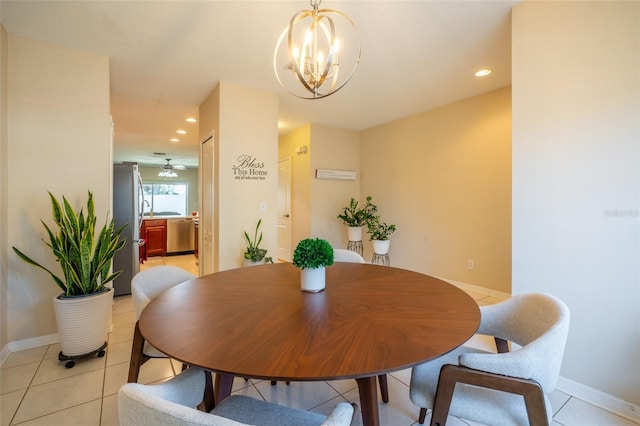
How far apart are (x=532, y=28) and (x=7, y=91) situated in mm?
3955

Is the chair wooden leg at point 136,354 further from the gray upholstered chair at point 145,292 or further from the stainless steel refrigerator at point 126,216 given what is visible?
the stainless steel refrigerator at point 126,216

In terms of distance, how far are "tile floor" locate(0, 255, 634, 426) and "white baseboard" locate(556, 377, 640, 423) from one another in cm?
4

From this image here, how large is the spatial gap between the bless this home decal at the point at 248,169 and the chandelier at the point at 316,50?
3.21 feet

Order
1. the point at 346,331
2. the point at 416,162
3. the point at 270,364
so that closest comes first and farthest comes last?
the point at 270,364, the point at 346,331, the point at 416,162

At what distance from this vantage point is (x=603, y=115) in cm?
164

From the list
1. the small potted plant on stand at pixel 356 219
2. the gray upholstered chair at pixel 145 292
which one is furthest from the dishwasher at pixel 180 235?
the gray upholstered chair at pixel 145 292

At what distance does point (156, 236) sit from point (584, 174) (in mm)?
7033

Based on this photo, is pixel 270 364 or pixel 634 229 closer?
pixel 270 364

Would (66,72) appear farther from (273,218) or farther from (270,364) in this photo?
(270,364)

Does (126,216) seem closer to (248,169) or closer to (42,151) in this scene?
(42,151)

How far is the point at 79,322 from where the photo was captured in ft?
7.08

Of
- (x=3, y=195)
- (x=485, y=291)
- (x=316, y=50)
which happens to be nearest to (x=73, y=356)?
(x=3, y=195)

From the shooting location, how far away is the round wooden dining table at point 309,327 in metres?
0.81

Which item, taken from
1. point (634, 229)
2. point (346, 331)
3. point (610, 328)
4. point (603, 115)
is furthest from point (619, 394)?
point (346, 331)
